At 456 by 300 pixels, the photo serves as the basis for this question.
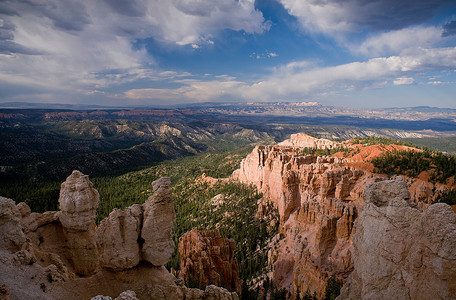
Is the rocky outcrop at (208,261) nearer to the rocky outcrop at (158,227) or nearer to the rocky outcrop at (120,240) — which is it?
the rocky outcrop at (158,227)

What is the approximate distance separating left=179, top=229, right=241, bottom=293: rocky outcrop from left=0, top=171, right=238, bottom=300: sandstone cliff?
9.84 meters

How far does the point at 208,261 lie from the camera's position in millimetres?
23359

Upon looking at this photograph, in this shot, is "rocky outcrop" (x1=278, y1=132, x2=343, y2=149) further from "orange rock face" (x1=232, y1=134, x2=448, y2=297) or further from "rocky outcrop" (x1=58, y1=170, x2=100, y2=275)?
"rocky outcrop" (x1=58, y1=170, x2=100, y2=275)

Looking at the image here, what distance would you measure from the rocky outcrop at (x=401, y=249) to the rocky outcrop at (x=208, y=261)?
46.9 ft

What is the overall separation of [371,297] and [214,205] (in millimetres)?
41881

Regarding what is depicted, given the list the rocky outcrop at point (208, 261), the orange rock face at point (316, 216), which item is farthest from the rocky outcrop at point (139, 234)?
the orange rock face at point (316, 216)

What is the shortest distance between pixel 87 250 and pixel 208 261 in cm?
1186

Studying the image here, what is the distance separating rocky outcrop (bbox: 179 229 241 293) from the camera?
22422 mm

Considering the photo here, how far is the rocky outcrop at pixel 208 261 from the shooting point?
22422mm

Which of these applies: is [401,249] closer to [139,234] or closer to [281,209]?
[139,234]

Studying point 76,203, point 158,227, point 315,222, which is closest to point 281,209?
point 315,222

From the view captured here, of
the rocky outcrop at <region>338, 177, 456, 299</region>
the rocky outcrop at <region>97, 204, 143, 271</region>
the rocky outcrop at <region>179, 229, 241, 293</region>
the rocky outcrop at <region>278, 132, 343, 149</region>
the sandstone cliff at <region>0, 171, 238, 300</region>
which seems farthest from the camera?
the rocky outcrop at <region>278, 132, 343, 149</region>

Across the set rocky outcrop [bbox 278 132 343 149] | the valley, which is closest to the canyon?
the valley

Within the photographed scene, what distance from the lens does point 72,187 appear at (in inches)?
550
